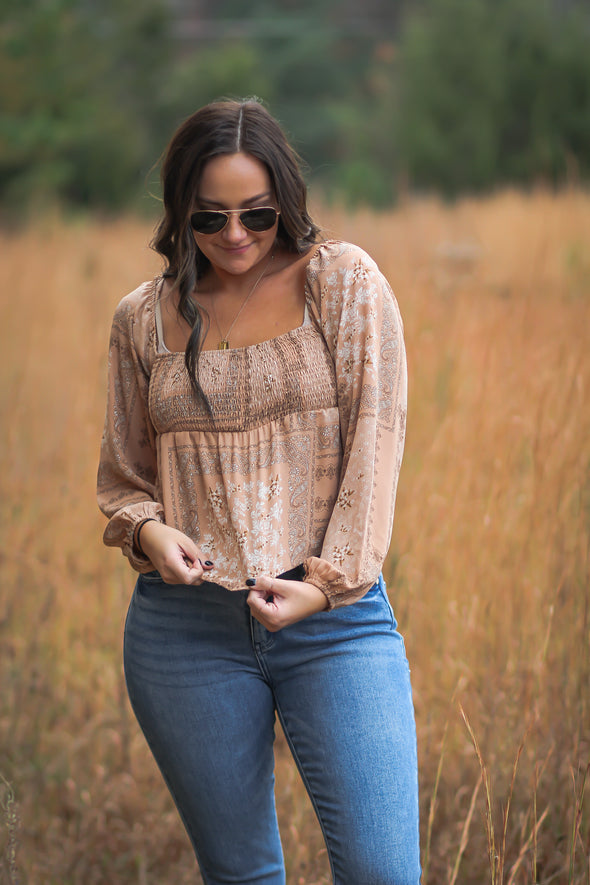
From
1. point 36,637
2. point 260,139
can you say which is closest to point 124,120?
point 36,637

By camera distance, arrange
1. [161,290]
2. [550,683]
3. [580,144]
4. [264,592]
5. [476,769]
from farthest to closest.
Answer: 1. [580,144]
2. [476,769]
3. [550,683]
4. [161,290]
5. [264,592]

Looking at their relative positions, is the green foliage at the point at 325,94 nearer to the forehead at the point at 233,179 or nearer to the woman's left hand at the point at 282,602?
the forehead at the point at 233,179

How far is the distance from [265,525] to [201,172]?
20.4 inches

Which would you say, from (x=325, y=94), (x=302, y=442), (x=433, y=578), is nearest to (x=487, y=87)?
(x=325, y=94)

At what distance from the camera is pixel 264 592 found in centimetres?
113

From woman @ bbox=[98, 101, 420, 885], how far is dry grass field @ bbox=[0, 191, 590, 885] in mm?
276

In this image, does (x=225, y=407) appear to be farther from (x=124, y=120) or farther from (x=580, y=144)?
(x=124, y=120)

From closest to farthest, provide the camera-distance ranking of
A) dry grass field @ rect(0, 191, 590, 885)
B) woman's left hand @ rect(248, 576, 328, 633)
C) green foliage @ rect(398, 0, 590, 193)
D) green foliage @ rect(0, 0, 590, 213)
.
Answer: woman's left hand @ rect(248, 576, 328, 633) → dry grass field @ rect(0, 191, 590, 885) → green foliage @ rect(0, 0, 590, 213) → green foliage @ rect(398, 0, 590, 193)

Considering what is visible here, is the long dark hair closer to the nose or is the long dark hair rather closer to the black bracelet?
the nose

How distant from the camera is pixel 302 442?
123 centimetres

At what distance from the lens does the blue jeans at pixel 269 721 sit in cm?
113

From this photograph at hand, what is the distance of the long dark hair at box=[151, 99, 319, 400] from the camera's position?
1.22 m

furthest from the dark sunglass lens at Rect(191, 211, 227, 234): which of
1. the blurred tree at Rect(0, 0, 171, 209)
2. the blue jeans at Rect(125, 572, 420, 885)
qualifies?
the blurred tree at Rect(0, 0, 171, 209)

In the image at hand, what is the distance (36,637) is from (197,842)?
1506 millimetres
